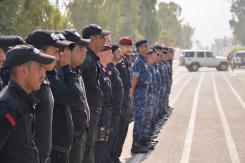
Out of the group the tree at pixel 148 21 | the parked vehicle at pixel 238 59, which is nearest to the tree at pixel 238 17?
the tree at pixel 148 21

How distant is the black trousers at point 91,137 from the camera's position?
6.05 metres

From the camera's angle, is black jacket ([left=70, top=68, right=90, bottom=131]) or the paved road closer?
black jacket ([left=70, top=68, right=90, bottom=131])

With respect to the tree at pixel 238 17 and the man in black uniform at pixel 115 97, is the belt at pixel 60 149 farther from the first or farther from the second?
the tree at pixel 238 17

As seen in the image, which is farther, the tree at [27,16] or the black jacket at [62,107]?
the tree at [27,16]

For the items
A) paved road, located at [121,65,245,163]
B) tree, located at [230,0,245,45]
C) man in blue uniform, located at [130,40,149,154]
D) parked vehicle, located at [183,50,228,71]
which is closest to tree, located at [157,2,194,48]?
tree, located at [230,0,245,45]

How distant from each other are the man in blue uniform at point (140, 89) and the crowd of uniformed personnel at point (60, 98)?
1.06 ft

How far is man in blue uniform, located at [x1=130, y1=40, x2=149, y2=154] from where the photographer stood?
10.3 meters

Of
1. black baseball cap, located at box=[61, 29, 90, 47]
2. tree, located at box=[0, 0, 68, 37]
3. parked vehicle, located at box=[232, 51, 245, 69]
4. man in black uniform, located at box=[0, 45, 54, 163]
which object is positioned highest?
tree, located at box=[0, 0, 68, 37]

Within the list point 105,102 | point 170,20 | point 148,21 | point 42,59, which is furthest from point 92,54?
point 170,20

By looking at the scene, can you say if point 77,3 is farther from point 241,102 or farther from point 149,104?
point 149,104

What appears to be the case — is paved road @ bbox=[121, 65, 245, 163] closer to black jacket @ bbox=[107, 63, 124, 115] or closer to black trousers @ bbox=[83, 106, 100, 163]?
black jacket @ bbox=[107, 63, 124, 115]

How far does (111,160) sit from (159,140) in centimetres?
326

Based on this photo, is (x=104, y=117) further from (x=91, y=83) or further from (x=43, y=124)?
(x=43, y=124)

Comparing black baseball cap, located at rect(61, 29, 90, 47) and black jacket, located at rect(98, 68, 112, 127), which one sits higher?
black baseball cap, located at rect(61, 29, 90, 47)
